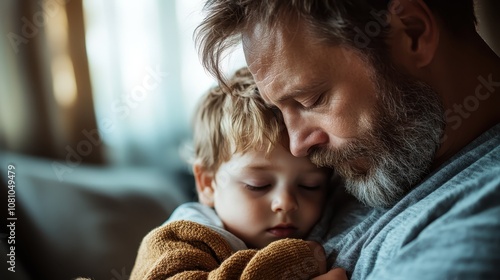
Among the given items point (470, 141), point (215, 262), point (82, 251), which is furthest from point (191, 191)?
point (470, 141)

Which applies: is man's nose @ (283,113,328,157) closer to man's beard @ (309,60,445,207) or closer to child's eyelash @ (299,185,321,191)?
man's beard @ (309,60,445,207)

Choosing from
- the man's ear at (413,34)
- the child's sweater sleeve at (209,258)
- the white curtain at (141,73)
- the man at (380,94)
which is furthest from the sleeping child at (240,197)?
the white curtain at (141,73)

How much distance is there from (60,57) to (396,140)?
149 centimetres

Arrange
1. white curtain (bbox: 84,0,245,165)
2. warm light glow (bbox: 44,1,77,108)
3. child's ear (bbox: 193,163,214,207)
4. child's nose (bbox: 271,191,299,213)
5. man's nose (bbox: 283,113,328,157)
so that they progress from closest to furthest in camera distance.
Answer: man's nose (bbox: 283,113,328,157)
child's nose (bbox: 271,191,299,213)
child's ear (bbox: 193,163,214,207)
warm light glow (bbox: 44,1,77,108)
white curtain (bbox: 84,0,245,165)

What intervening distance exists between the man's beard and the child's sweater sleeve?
19cm

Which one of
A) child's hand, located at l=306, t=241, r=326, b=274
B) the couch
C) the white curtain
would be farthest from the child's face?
the white curtain

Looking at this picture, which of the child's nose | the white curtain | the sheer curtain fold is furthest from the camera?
the white curtain

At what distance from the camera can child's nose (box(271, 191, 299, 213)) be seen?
125 cm

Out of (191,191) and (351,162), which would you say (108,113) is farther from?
(351,162)

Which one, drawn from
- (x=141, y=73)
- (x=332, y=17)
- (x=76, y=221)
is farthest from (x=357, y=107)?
(x=141, y=73)

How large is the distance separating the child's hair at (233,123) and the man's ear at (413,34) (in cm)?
32

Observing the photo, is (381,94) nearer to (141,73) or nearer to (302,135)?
(302,135)

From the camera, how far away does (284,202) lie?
49.2 inches

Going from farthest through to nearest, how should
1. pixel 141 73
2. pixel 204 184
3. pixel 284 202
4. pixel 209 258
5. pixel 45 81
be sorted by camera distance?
pixel 141 73
pixel 45 81
pixel 204 184
pixel 284 202
pixel 209 258
